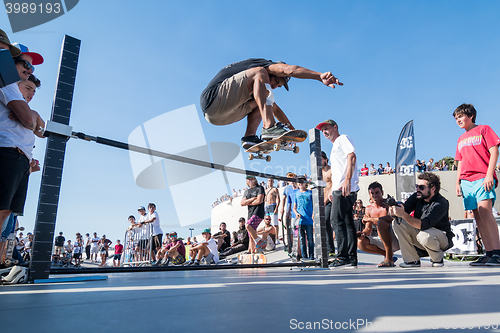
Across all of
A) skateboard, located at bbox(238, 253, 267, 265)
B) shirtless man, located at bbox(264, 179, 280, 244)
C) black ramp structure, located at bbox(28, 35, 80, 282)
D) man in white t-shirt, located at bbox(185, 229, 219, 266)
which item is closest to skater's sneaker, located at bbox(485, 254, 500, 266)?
skateboard, located at bbox(238, 253, 267, 265)

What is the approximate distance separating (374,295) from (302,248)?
18.4ft

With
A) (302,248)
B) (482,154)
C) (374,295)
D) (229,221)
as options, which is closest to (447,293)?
(374,295)

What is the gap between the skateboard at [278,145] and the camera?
3293 millimetres

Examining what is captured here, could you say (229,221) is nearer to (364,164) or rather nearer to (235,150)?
(364,164)

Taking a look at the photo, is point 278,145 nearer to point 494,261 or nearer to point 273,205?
point 494,261

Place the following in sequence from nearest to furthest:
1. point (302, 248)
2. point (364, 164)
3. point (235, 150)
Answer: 1. point (235, 150)
2. point (302, 248)
3. point (364, 164)

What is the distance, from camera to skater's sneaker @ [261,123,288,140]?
326 centimetres

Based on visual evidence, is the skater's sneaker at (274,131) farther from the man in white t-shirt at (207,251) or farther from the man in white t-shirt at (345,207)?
the man in white t-shirt at (207,251)

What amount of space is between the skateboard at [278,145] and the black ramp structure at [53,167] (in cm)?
184

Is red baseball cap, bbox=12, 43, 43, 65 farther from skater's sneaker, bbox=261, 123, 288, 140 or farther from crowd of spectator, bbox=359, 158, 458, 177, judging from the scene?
crowd of spectator, bbox=359, 158, 458, 177

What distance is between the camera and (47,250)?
224 cm

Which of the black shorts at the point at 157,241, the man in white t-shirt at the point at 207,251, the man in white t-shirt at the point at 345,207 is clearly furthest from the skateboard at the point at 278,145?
the black shorts at the point at 157,241

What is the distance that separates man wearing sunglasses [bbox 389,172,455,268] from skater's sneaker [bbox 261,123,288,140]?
57.9 inches

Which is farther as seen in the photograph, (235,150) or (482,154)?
(235,150)
